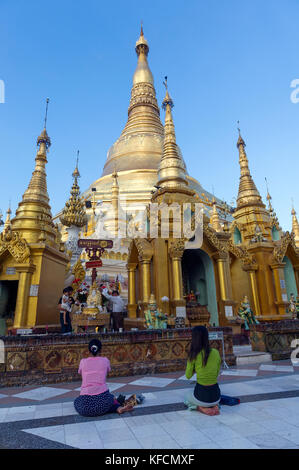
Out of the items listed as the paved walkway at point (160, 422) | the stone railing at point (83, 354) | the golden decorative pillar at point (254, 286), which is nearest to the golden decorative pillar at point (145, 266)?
the stone railing at point (83, 354)

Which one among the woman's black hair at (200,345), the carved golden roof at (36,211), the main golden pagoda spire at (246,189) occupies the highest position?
the main golden pagoda spire at (246,189)

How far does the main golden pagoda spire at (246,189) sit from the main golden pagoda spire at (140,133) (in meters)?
14.4

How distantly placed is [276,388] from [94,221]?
2302 cm

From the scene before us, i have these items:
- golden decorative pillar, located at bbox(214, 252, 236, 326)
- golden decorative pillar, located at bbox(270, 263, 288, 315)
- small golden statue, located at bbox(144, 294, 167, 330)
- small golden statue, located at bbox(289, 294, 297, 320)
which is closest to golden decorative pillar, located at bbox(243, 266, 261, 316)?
golden decorative pillar, located at bbox(270, 263, 288, 315)

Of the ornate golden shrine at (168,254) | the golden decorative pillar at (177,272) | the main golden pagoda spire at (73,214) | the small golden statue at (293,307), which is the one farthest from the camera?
the main golden pagoda spire at (73,214)

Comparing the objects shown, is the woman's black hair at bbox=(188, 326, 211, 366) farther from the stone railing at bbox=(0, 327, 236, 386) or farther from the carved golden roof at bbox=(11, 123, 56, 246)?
the carved golden roof at bbox=(11, 123, 56, 246)

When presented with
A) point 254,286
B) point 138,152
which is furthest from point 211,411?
point 138,152

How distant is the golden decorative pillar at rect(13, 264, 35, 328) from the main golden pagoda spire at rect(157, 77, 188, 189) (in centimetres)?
640

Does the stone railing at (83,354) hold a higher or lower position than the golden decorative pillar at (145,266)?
lower

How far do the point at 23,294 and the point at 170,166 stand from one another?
7993 millimetres

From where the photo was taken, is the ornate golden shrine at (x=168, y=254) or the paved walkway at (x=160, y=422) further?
the ornate golden shrine at (x=168, y=254)

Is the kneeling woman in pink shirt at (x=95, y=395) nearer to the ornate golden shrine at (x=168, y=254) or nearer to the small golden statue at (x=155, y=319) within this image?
the small golden statue at (x=155, y=319)

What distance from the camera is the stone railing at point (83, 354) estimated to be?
5.45 m

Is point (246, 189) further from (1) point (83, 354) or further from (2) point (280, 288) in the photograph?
(1) point (83, 354)
